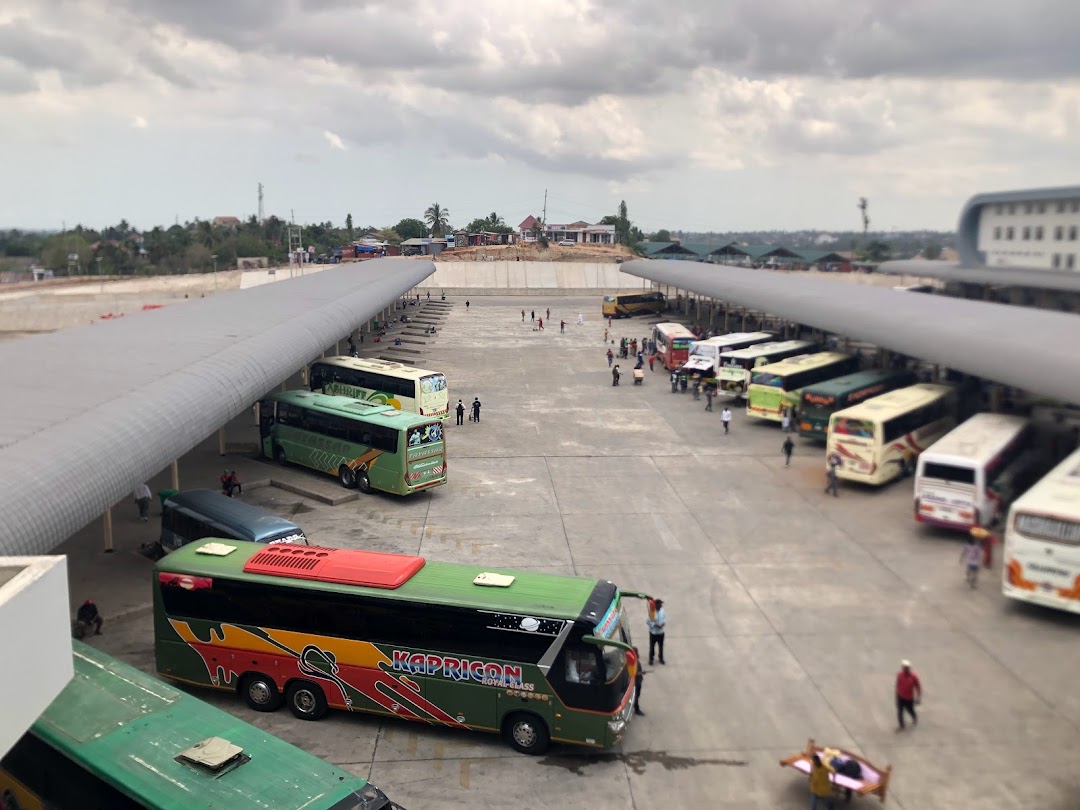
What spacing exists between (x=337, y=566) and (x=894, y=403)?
1996 cm

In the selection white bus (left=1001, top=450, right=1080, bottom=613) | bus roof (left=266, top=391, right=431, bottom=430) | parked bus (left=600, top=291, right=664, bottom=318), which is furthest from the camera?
parked bus (left=600, top=291, right=664, bottom=318)

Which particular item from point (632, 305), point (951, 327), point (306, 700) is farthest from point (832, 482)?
point (632, 305)

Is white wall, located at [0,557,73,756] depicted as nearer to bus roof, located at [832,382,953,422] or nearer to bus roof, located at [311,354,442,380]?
bus roof, located at [832,382,953,422]

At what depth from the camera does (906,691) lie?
13523 millimetres

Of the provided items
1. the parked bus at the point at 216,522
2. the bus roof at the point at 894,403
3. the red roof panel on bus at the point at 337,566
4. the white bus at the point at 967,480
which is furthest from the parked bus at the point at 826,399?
the red roof panel on bus at the point at 337,566

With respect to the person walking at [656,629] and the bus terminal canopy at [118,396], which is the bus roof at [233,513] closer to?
the bus terminal canopy at [118,396]

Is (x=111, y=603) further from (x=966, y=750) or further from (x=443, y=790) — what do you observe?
(x=966, y=750)

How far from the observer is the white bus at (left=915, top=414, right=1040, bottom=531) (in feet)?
71.3

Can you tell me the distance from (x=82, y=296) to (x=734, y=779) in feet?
285

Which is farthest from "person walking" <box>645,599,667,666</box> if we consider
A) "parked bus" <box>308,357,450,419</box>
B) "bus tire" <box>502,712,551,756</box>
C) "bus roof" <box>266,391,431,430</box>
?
"parked bus" <box>308,357,450,419</box>

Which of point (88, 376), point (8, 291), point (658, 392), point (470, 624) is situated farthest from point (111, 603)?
point (8, 291)

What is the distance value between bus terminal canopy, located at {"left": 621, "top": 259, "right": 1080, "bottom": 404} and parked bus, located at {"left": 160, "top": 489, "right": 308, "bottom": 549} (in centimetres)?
1852

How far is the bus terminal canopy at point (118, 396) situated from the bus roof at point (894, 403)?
16775 mm

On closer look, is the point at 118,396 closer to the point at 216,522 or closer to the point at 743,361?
the point at 216,522
